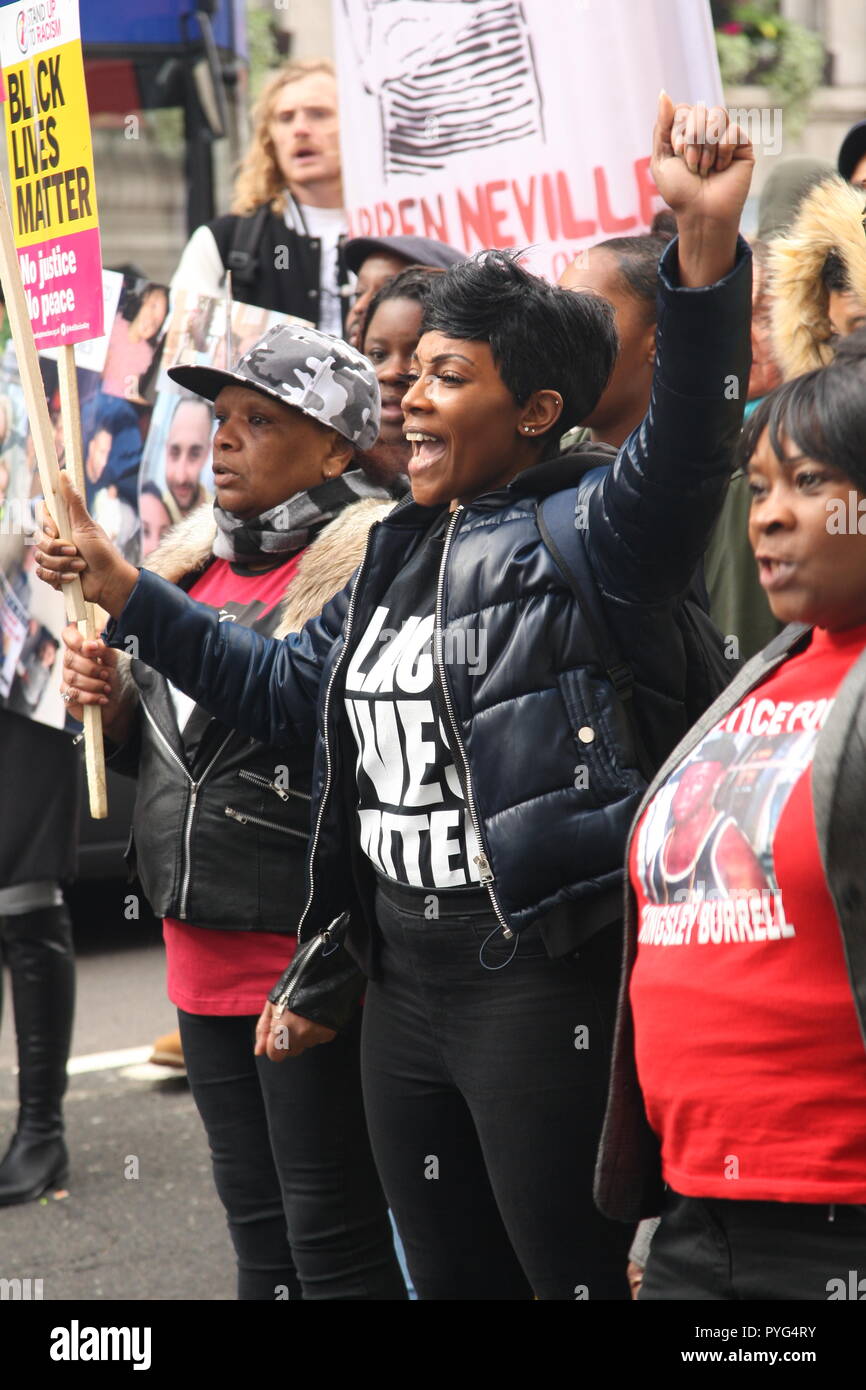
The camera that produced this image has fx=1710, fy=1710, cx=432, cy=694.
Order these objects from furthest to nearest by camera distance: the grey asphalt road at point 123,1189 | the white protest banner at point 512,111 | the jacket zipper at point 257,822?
the grey asphalt road at point 123,1189, the white protest banner at point 512,111, the jacket zipper at point 257,822

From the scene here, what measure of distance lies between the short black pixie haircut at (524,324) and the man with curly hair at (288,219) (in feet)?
7.72

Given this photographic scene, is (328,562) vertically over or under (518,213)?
under

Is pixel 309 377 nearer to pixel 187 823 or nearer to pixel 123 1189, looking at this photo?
pixel 187 823

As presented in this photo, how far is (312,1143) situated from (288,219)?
9.97 ft

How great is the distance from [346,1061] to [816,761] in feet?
4.46

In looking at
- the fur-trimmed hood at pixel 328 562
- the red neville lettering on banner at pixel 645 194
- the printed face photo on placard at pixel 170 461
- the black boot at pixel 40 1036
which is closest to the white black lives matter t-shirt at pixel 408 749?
the fur-trimmed hood at pixel 328 562

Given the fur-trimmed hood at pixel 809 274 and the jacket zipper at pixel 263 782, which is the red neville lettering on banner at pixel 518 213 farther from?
the jacket zipper at pixel 263 782

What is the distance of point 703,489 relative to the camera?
208 cm

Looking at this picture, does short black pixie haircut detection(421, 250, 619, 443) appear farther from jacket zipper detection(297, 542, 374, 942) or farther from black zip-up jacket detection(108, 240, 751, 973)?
jacket zipper detection(297, 542, 374, 942)

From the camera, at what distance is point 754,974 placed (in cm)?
177

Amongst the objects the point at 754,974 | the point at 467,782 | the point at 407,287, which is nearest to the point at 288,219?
the point at 407,287

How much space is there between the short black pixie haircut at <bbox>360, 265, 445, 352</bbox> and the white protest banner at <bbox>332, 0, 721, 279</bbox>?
15.2 inches

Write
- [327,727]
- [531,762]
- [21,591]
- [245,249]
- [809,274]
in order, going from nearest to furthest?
[531,762], [327,727], [809,274], [21,591], [245,249]

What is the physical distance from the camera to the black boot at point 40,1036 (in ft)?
14.3
